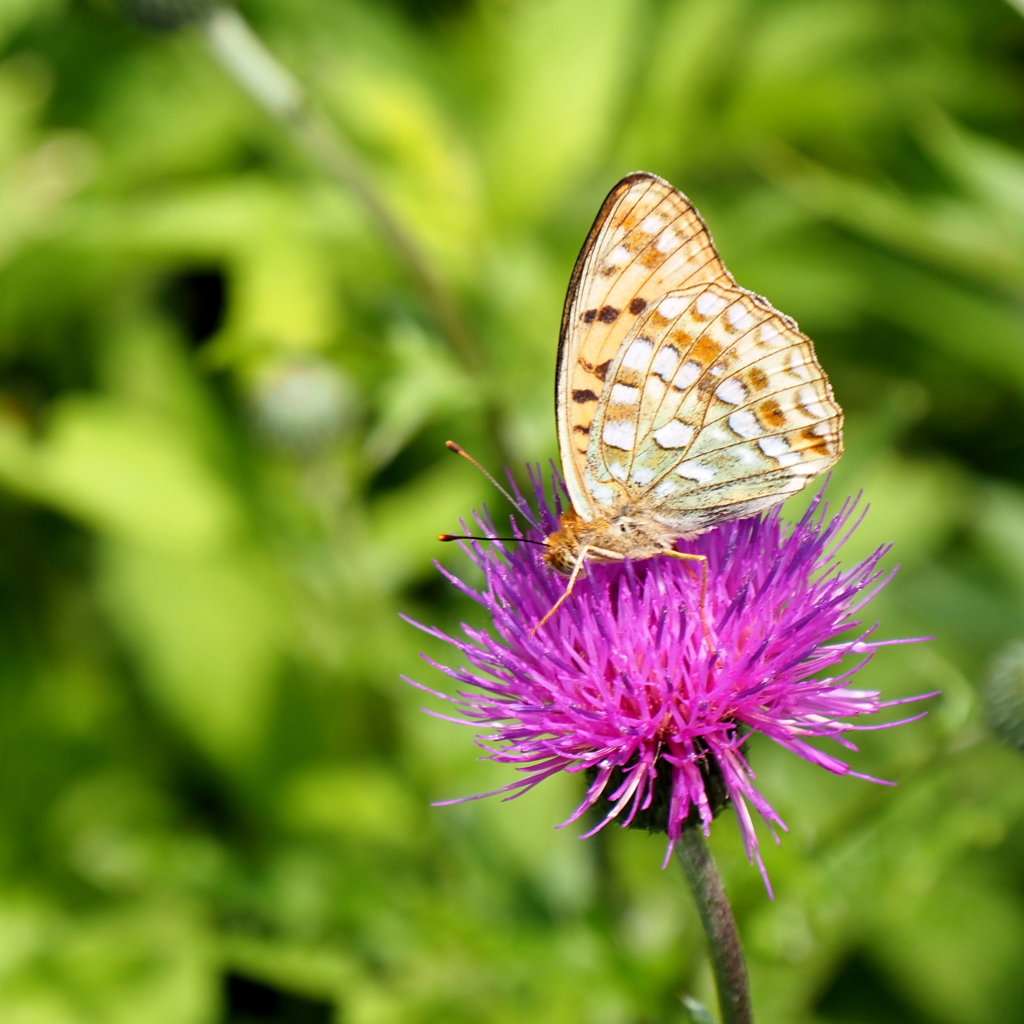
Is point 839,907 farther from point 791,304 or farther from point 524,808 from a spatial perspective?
point 791,304

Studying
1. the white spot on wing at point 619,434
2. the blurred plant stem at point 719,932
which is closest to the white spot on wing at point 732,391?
the white spot on wing at point 619,434

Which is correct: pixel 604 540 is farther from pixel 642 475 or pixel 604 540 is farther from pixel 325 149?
pixel 325 149

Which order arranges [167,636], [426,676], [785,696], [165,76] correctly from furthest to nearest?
[165,76] → [167,636] → [426,676] → [785,696]

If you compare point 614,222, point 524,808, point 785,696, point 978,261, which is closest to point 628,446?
point 614,222

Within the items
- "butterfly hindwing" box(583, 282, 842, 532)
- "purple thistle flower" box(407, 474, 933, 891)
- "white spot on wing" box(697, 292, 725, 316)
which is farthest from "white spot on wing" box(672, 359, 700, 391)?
"purple thistle flower" box(407, 474, 933, 891)

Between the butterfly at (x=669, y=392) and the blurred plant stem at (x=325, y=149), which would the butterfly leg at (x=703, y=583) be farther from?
the blurred plant stem at (x=325, y=149)

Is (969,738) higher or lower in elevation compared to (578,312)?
lower

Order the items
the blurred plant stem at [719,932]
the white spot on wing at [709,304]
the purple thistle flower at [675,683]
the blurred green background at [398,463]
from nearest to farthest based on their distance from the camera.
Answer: the blurred plant stem at [719,932] < the purple thistle flower at [675,683] < the white spot on wing at [709,304] < the blurred green background at [398,463]
